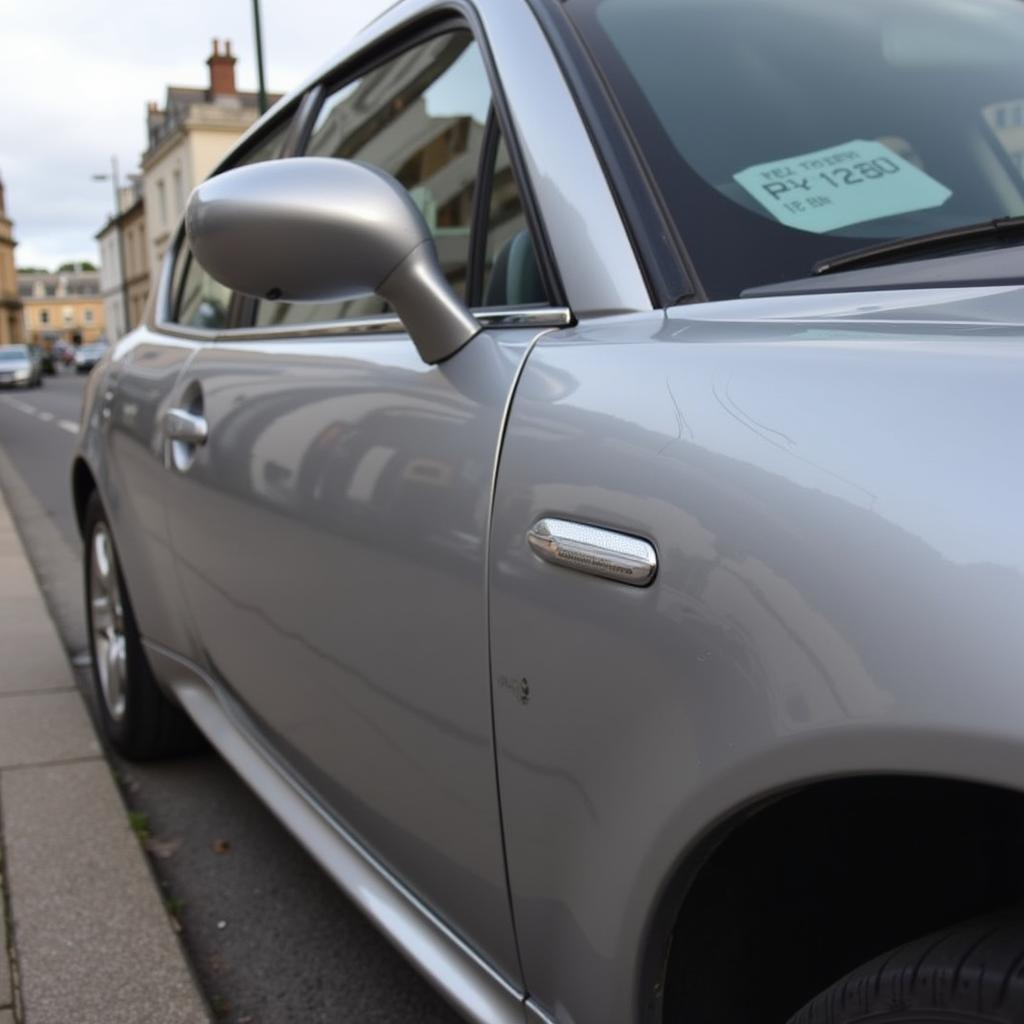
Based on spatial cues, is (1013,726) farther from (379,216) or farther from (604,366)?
(379,216)

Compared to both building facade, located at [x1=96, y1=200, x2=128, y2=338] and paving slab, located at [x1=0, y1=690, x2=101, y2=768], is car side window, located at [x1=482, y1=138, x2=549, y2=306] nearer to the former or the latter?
paving slab, located at [x1=0, y1=690, x2=101, y2=768]

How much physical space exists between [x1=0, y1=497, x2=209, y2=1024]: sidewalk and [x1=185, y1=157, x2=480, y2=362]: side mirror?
127 centimetres

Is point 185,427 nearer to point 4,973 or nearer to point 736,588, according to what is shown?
point 4,973

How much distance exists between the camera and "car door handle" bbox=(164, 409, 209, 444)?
2230 millimetres

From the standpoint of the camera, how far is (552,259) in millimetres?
1473

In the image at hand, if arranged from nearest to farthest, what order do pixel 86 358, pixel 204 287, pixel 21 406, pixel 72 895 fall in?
pixel 72 895 → pixel 204 287 → pixel 21 406 → pixel 86 358

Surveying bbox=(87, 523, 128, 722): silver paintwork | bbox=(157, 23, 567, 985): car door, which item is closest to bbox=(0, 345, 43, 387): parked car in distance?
bbox=(87, 523, 128, 722): silver paintwork

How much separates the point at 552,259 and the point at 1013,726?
88 cm

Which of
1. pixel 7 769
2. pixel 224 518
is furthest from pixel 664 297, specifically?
pixel 7 769

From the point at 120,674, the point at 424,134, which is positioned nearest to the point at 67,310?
the point at 120,674

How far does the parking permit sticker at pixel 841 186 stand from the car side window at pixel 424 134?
354mm

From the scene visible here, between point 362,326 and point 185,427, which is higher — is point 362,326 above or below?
above

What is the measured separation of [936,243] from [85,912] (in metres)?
2.01

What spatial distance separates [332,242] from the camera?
1.44m
